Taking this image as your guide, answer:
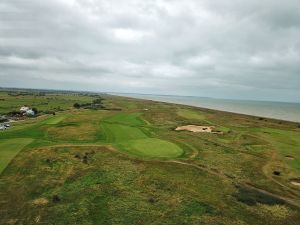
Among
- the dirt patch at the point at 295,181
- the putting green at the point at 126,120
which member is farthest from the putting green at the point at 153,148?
the putting green at the point at 126,120

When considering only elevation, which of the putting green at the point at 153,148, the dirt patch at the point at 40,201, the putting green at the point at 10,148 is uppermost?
the putting green at the point at 153,148

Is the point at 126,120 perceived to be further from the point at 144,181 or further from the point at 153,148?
the point at 144,181

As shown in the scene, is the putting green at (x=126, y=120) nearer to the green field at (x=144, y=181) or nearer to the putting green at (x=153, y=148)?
the green field at (x=144, y=181)

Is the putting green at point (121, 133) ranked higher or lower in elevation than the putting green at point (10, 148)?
higher

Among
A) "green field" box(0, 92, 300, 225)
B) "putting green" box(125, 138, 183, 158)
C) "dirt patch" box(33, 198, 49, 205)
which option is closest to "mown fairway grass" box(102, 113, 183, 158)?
"putting green" box(125, 138, 183, 158)

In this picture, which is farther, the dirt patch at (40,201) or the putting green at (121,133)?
the putting green at (121,133)

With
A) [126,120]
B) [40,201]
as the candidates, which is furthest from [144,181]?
[126,120]

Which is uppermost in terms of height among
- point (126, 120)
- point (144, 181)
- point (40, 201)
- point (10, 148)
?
point (126, 120)
